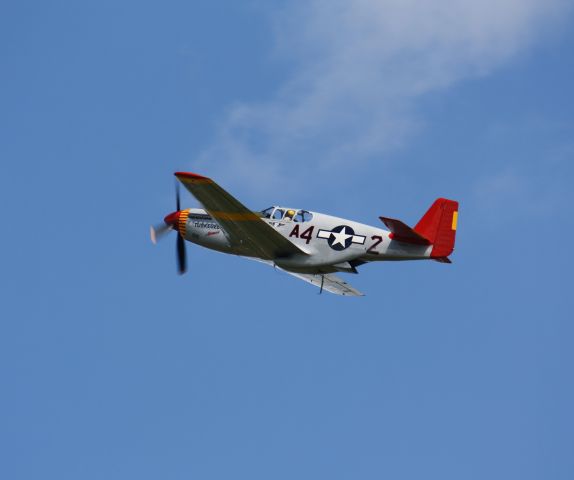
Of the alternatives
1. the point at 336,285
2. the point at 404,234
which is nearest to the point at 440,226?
the point at 404,234

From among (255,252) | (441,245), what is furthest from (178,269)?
(441,245)

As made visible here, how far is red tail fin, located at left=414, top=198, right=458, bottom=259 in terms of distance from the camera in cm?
3275

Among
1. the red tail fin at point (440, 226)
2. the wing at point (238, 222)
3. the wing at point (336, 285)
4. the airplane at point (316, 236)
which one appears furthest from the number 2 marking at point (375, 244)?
the wing at point (336, 285)

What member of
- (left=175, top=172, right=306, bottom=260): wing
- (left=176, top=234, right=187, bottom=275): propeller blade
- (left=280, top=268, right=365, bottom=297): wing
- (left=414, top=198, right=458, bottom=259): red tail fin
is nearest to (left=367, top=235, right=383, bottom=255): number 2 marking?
(left=414, top=198, right=458, bottom=259): red tail fin

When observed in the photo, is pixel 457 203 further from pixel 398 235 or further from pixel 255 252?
pixel 255 252

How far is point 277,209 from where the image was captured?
3428cm

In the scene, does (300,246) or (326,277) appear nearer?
(300,246)

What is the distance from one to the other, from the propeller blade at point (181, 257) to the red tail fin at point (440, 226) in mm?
7997

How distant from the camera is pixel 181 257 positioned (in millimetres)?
36594

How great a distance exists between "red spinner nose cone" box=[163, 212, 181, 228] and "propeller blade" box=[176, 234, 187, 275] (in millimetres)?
462

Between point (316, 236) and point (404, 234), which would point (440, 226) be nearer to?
point (404, 234)

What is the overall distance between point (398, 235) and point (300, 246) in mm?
3070

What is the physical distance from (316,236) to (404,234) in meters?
2.77

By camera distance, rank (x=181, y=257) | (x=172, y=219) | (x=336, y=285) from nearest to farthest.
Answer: (x=172, y=219)
(x=181, y=257)
(x=336, y=285)
